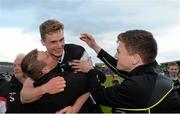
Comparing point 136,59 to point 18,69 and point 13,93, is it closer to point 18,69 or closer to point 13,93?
point 13,93

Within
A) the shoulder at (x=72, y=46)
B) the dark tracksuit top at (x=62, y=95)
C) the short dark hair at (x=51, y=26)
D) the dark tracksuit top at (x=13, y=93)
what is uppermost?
the short dark hair at (x=51, y=26)

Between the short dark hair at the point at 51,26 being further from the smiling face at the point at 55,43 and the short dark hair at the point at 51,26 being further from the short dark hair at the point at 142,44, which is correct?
the short dark hair at the point at 142,44

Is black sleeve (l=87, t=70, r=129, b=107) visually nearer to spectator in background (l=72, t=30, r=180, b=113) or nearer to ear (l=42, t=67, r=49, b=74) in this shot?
spectator in background (l=72, t=30, r=180, b=113)

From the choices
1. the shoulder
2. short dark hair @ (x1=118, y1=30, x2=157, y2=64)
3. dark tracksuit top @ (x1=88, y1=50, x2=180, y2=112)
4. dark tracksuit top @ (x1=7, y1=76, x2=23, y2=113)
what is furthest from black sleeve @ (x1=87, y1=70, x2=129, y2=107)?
dark tracksuit top @ (x1=7, y1=76, x2=23, y2=113)

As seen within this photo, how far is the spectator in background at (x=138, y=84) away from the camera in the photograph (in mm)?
4016

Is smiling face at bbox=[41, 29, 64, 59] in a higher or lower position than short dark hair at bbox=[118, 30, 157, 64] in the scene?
lower

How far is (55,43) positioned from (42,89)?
1.23 metres

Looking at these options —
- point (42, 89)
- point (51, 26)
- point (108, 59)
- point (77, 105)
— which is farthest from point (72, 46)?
point (42, 89)

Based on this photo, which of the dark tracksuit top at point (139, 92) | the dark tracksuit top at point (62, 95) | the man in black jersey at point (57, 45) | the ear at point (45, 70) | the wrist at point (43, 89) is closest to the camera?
the dark tracksuit top at point (139, 92)

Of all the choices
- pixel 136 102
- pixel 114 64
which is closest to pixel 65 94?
pixel 136 102

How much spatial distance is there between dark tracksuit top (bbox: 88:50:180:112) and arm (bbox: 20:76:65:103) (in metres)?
0.38

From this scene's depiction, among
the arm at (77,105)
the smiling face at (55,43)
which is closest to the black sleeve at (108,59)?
the smiling face at (55,43)

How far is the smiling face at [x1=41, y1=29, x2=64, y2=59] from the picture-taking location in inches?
206

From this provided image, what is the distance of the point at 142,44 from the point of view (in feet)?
13.7
